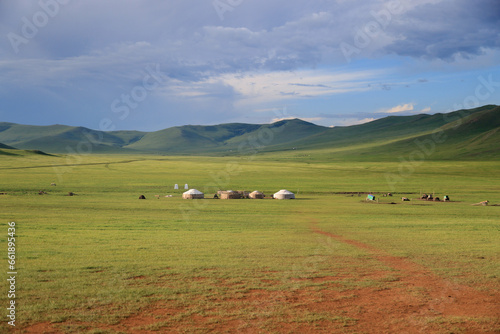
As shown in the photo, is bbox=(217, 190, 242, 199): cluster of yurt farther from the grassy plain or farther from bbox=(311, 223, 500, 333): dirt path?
bbox=(311, 223, 500, 333): dirt path

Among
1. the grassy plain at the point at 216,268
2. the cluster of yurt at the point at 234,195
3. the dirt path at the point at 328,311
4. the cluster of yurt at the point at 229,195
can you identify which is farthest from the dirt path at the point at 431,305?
the cluster of yurt at the point at 229,195

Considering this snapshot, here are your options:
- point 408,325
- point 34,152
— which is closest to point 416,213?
point 408,325

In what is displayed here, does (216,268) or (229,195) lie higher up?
(216,268)

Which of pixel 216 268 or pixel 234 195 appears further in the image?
pixel 234 195

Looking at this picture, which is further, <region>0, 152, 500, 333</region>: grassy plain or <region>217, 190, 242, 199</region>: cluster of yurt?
<region>217, 190, 242, 199</region>: cluster of yurt

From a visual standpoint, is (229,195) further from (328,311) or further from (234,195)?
(328,311)

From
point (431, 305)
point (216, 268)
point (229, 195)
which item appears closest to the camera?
point (431, 305)

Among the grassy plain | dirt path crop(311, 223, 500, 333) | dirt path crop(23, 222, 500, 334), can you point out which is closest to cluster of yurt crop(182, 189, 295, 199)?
the grassy plain

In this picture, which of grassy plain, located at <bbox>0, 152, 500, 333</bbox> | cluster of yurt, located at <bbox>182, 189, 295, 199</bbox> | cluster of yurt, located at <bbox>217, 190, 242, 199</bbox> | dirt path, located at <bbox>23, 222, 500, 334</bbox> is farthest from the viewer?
cluster of yurt, located at <bbox>217, 190, 242, 199</bbox>

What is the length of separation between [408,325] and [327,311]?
2306mm

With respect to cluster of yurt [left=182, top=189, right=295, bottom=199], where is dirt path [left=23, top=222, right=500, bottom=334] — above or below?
above

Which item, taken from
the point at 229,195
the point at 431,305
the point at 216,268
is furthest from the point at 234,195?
the point at 431,305

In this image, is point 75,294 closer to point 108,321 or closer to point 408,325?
point 108,321

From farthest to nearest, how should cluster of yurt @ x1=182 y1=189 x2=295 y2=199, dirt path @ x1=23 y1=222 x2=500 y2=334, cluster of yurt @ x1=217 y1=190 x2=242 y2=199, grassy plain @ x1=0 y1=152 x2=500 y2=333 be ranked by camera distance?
cluster of yurt @ x1=217 y1=190 x2=242 y2=199 < cluster of yurt @ x1=182 y1=189 x2=295 y2=199 < grassy plain @ x1=0 y1=152 x2=500 y2=333 < dirt path @ x1=23 y1=222 x2=500 y2=334
